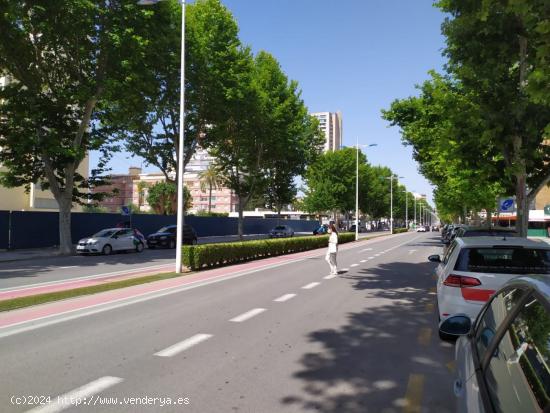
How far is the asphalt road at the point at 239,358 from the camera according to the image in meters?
4.46

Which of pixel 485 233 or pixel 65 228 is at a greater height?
pixel 485 233

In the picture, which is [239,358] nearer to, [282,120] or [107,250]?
[107,250]

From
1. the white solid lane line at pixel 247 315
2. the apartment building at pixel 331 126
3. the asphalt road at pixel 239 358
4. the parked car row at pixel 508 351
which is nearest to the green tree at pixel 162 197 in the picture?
the apartment building at pixel 331 126

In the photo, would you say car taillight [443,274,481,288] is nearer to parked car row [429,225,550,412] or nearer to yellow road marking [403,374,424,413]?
yellow road marking [403,374,424,413]

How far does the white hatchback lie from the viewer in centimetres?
615

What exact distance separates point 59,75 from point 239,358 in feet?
81.2

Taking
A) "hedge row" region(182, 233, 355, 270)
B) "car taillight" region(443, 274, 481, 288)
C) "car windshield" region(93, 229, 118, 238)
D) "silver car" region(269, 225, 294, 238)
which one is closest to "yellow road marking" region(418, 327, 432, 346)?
"car taillight" region(443, 274, 481, 288)

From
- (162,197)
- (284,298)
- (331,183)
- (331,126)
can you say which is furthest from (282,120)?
(331,126)

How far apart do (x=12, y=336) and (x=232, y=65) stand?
2862 cm

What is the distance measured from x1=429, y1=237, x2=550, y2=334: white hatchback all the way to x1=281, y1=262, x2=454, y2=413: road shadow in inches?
27.4

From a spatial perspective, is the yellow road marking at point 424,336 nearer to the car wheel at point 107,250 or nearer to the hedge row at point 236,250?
the hedge row at point 236,250

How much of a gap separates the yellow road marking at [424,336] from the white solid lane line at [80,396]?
420 centimetres

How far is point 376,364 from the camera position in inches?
221

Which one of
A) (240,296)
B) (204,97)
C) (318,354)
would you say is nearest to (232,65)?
(204,97)
